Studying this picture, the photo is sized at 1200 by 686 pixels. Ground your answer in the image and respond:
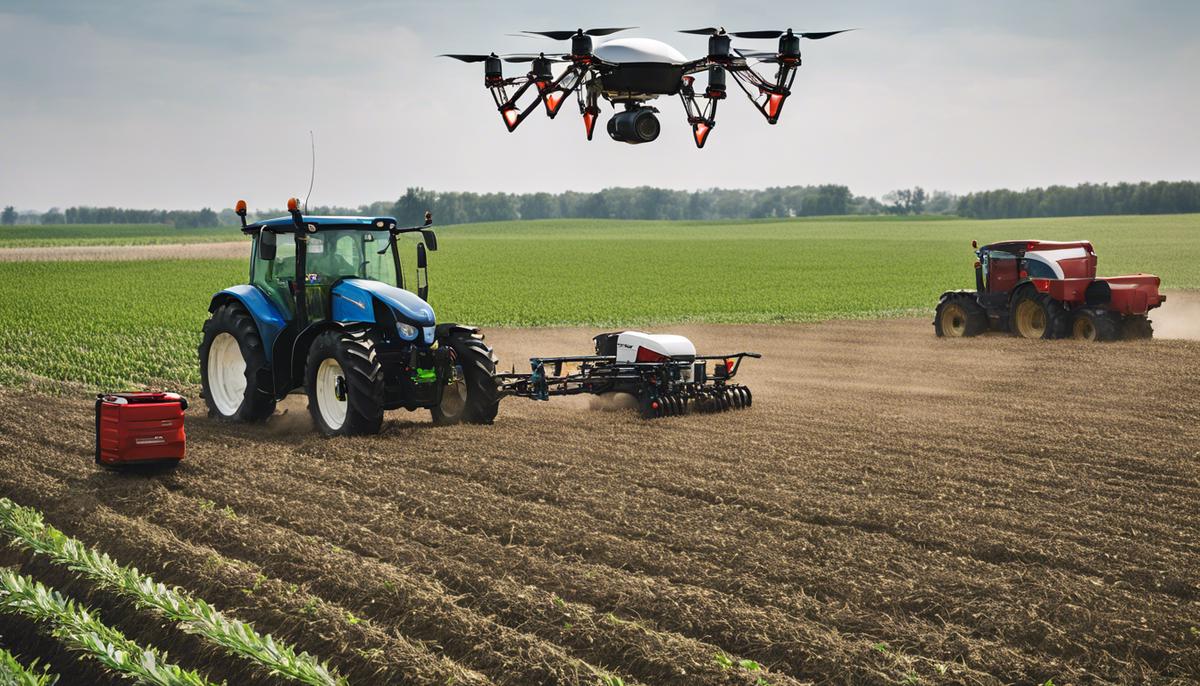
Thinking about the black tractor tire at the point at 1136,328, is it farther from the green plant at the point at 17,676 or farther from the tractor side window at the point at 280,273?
the green plant at the point at 17,676

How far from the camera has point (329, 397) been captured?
12.4 metres

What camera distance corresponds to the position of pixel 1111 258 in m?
57.0

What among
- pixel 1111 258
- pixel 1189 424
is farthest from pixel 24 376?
pixel 1111 258

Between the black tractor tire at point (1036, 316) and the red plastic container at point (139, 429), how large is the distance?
16868 millimetres

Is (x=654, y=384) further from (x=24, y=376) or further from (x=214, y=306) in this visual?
(x=24, y=376)

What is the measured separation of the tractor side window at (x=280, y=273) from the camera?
12.9 metres

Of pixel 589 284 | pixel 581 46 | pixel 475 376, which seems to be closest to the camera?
pixel 581 46

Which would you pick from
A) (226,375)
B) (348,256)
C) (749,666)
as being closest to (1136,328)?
(348,256)

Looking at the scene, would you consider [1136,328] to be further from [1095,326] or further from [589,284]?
[589,284]

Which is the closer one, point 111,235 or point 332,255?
point 332,255

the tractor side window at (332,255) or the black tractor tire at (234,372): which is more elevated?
the tractor side window at (332,255)

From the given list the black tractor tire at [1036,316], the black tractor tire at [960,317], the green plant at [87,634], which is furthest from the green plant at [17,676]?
the black tractor tire at [960,317]

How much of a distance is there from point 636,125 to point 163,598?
199 inches

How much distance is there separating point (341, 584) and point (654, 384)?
677 cm
